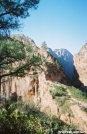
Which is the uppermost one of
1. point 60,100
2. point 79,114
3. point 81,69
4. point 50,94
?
point 81,69

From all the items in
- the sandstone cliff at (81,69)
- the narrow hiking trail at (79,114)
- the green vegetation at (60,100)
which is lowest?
the narrow hiking trail at (79,114)

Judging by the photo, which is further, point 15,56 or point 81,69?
point 81,69

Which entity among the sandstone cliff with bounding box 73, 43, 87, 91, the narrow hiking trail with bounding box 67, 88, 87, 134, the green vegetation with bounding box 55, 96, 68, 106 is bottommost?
the narrow hiking trail with bounding box 67, 88, 87, 134

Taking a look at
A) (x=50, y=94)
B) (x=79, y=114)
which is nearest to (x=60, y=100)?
(x=50, y=94)

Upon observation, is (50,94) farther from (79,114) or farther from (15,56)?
(15,56)

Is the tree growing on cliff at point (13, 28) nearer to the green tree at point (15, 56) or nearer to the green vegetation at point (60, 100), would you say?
the green tree at point (15, 56)

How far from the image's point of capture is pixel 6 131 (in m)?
9.04

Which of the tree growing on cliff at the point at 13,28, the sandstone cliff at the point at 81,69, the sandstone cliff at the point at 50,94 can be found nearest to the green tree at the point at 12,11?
the tree growing on cliff at the point at 13,28

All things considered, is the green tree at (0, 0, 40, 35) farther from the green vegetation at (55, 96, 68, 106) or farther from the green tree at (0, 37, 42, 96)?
the green vegetation at (55, 96, 68, 106)

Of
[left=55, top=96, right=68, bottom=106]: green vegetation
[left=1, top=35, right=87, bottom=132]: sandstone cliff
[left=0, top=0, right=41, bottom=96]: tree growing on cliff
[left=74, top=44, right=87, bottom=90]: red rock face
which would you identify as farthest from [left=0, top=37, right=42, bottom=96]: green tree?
[left=74, top=44, right=87, bottom=90]: red rock face

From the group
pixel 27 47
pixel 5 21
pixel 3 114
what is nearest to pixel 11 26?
pixel 5 21

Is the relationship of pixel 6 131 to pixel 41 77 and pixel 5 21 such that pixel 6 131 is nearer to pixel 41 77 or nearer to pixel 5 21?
pixel 5 21

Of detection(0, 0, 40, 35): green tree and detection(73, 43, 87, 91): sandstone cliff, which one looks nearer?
detection(0, 0, 40, 35): green tree

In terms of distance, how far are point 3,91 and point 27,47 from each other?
2815 centimetres
